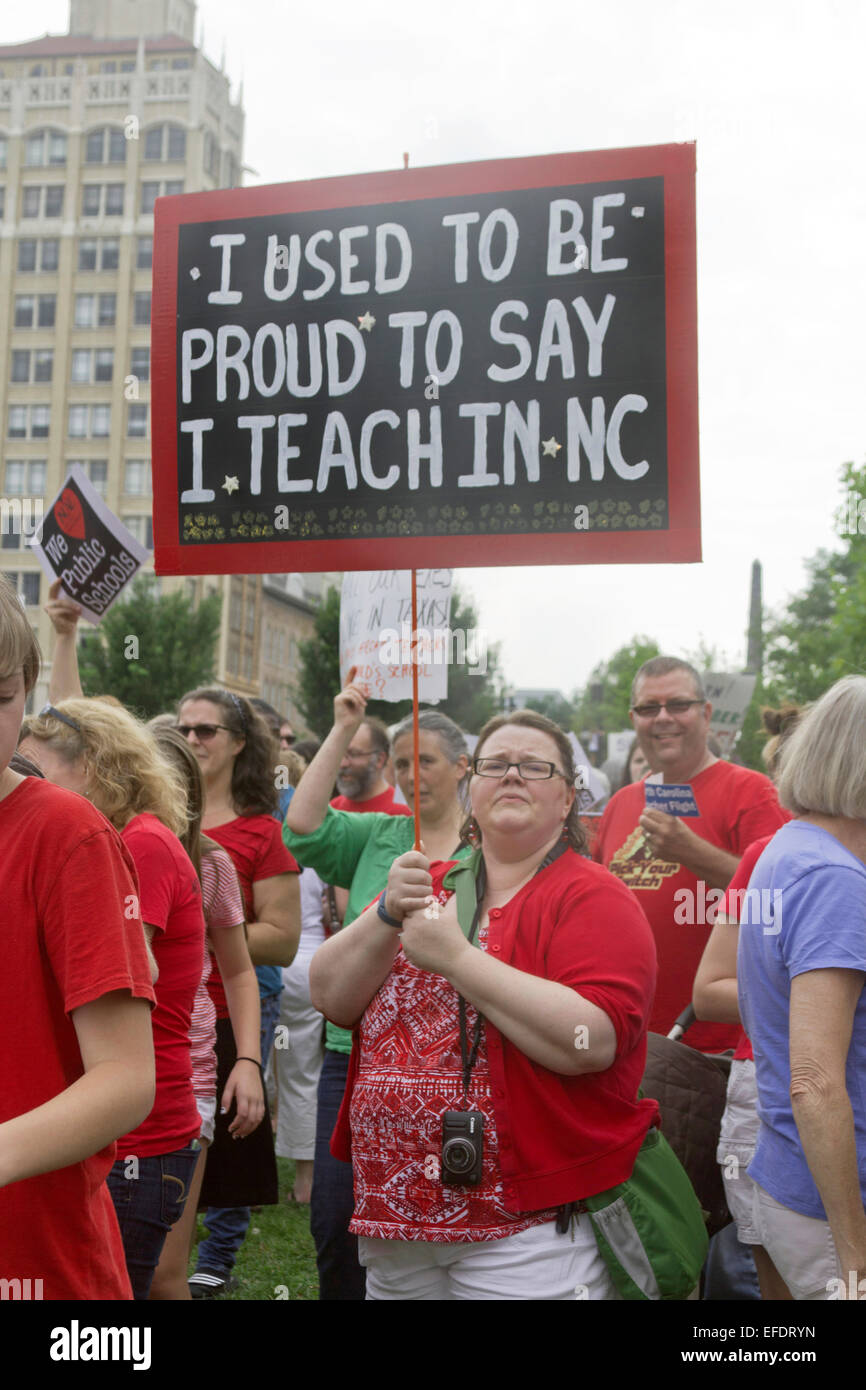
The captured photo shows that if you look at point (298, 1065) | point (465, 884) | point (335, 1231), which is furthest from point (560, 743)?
point (298, 1065)

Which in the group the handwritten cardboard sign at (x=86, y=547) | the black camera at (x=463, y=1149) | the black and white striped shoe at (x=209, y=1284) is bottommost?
the black and white striped shoe at (x=209, y=1284)

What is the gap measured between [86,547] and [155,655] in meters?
35.8

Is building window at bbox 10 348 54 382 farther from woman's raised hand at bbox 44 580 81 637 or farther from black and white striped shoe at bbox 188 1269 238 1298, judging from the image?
black and white striped shoe at bbox 188 1269 238 1298

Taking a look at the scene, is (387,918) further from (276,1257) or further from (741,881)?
(276,1257)

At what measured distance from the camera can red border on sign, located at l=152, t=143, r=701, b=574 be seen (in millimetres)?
3285

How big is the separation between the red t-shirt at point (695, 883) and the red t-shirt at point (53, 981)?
2.81m

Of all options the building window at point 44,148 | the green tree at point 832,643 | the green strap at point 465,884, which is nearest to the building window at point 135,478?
the building window at point 44,148

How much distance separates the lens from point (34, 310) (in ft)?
223

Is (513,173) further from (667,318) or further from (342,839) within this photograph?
(342,839)

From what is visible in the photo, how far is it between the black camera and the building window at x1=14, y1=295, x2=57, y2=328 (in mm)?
69836

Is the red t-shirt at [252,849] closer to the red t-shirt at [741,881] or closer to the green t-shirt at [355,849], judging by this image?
the green t-shirt at [355,849]

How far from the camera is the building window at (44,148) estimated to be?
6962 cm

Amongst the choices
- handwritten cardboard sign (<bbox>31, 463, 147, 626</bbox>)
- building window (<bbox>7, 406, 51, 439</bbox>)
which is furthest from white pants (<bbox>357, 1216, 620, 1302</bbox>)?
building window (<bbox>7, 406, 51, 439</bbox>)
